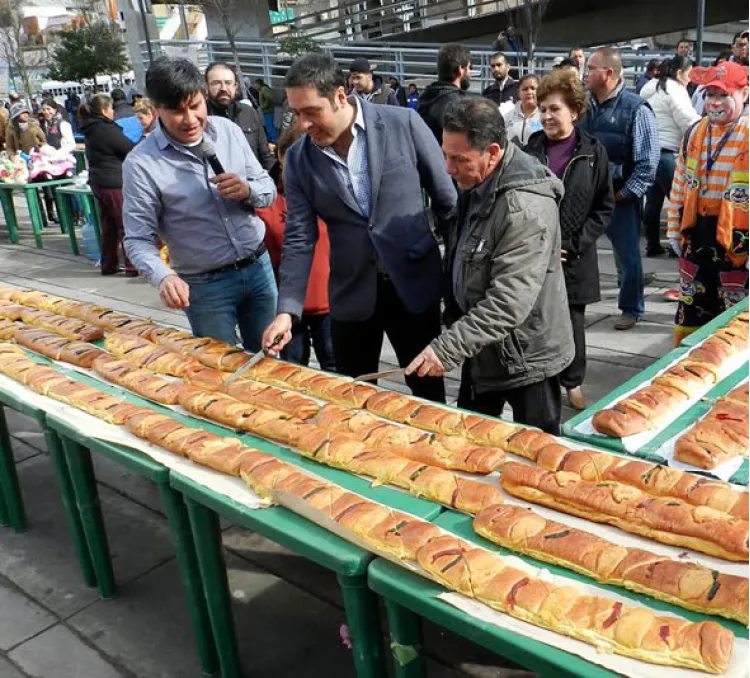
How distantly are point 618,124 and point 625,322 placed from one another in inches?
57.4

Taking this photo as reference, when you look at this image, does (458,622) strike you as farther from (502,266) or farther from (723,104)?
(723,104)

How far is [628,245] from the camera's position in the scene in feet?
17.3

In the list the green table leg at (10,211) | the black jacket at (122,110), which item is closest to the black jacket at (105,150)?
the green table leg at (10,211)

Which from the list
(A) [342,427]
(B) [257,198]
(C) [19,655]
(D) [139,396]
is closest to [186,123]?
A: (B) [257,198]

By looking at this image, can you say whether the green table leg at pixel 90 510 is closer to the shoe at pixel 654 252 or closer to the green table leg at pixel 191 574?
the green table leg at pixel 191 574

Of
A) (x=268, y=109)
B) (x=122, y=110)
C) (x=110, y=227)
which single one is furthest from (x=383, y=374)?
(x=268, y=109)

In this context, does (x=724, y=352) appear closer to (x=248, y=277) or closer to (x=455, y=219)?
(x=455, y=219)

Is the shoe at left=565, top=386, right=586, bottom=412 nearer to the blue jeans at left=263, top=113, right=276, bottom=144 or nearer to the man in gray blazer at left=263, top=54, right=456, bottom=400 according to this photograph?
the man in gray blazer at left=263, top=54, right=456, bottom=400

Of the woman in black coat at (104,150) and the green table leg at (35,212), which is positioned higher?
the woman in black coat at (104,150)

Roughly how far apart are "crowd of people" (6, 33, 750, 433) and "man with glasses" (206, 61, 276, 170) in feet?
5.12

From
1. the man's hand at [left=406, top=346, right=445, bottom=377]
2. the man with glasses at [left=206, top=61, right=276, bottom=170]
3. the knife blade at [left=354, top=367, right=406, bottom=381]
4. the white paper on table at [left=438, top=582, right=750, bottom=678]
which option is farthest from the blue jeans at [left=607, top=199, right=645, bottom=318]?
the white paper on table at [left=438, top=582, right=750, bottom=678]

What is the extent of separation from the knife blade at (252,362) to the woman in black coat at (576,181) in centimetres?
177

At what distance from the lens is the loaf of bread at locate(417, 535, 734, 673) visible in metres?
1.38

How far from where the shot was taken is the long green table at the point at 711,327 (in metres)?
2.80
